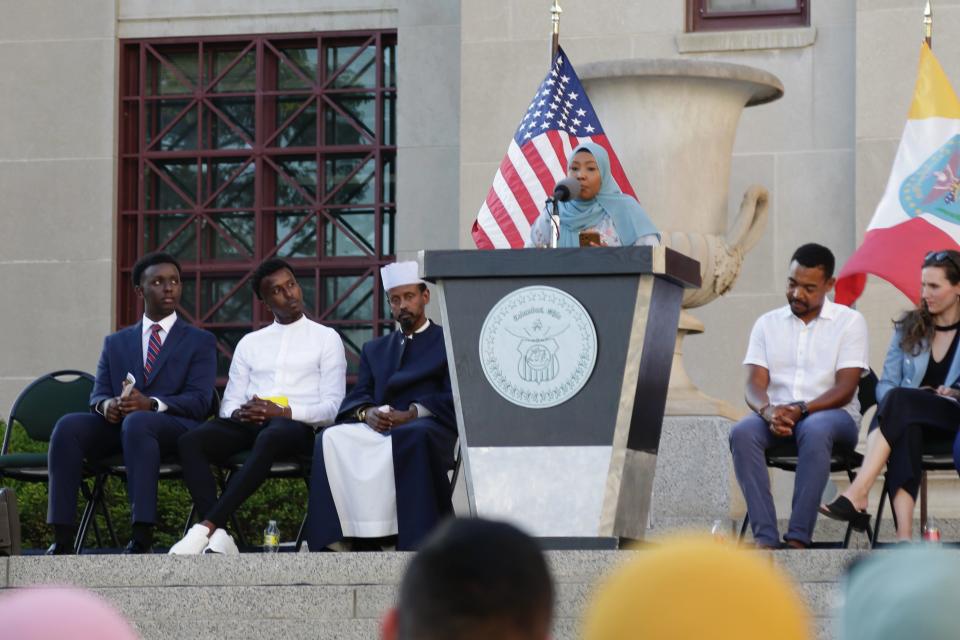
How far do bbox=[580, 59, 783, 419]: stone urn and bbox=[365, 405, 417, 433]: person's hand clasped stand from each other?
188cm

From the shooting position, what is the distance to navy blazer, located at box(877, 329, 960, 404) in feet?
22.8

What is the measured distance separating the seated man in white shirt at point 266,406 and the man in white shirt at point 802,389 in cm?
191

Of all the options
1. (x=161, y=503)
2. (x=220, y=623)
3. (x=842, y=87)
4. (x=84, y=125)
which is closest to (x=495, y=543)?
(x=220, y=623)

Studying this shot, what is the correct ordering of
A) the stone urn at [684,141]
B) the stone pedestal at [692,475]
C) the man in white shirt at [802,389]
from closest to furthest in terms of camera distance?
the man in white shirt at [802,389], the stone pedestal at [692,475], the stone urn at [684,141]

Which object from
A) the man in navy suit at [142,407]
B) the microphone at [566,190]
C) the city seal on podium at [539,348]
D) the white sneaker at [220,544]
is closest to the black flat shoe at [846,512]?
the city seal on podium at [539,348]

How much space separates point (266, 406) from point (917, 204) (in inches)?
141

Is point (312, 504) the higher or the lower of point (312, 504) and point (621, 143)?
the lower

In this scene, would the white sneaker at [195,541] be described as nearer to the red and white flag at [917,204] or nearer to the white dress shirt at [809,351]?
the white dress shirt at [809,351]

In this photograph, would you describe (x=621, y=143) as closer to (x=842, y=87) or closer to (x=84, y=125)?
(x=842, y=87)

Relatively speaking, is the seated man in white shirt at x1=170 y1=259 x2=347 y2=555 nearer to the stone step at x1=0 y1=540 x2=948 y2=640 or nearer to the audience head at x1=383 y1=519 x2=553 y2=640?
the stone step at x1=0 y1=540 x2=948 y2=640

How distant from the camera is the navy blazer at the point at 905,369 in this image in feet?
22.8

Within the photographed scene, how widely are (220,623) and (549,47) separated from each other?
642cm

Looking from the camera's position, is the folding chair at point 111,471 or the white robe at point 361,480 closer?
the white robe at point 361,480

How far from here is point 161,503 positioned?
10.2 metres
